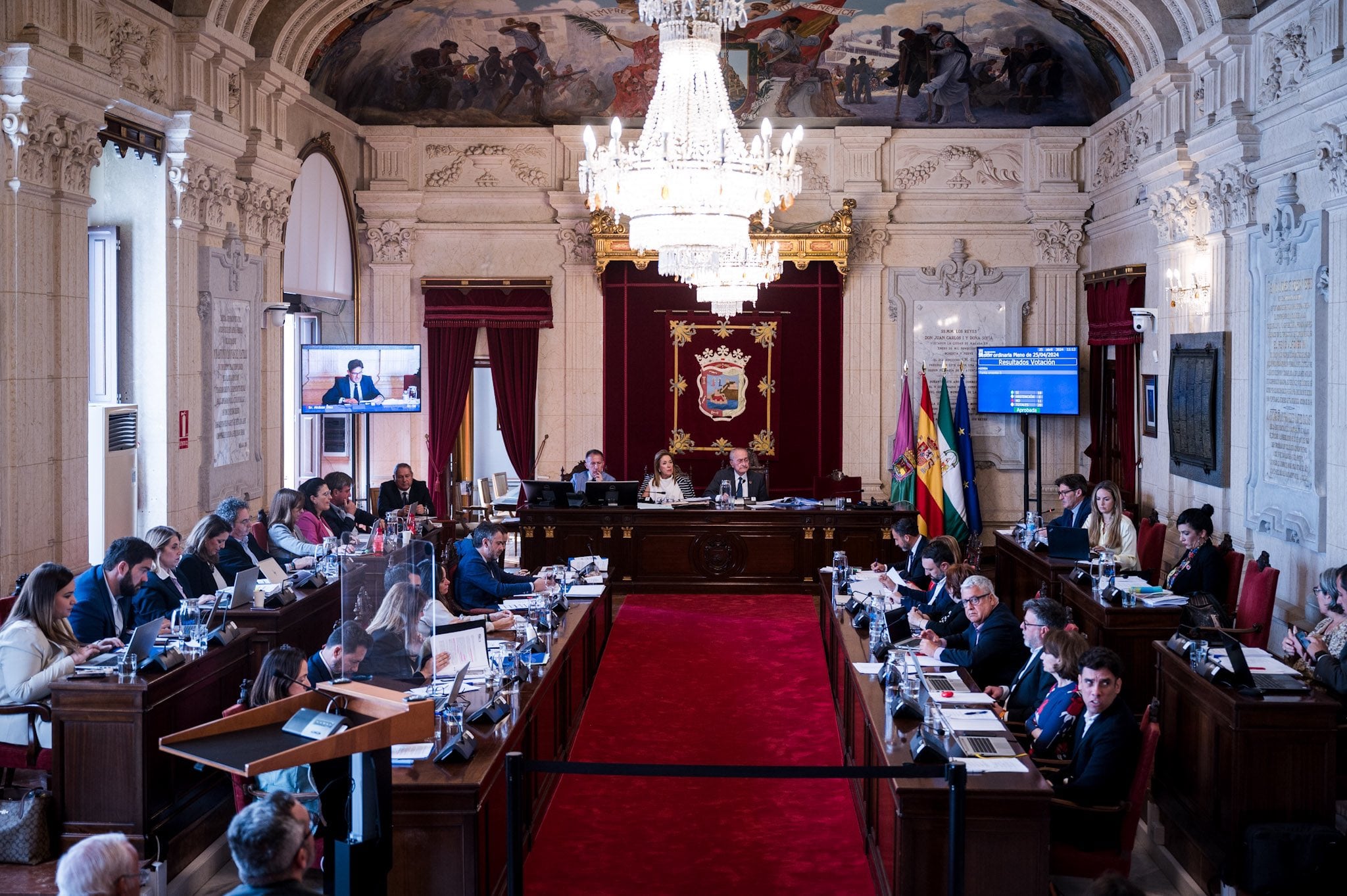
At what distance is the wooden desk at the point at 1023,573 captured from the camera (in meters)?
9.38

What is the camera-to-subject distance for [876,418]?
48.4ft

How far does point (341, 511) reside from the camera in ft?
37.9

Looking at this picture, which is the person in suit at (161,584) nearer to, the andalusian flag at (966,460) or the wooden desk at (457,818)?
the wooden desk at (457,818)

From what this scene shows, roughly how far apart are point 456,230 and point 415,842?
36.4 feet

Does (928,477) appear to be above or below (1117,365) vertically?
below

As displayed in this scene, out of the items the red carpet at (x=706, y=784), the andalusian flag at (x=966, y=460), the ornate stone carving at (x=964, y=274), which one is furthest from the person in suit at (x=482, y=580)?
the ornate stone carving at (x=964, y=274)

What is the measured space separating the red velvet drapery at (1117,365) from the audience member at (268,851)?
10.9 metres

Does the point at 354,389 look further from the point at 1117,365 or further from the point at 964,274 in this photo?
the point at 1117,365

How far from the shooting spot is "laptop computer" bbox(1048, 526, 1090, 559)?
959 centimetres

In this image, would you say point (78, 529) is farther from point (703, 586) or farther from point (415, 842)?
point (703, 586)

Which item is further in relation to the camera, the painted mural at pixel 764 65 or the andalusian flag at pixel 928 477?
the andalusian flag at pixel 928 477

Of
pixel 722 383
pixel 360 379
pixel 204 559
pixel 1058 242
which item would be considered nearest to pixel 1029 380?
pixel 1058 242

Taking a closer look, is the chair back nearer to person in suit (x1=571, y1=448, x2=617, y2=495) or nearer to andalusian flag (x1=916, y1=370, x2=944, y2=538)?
andalusian flag (x1=916, y1=370, x2=944, y2=538)

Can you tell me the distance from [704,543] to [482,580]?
13.3 feet
